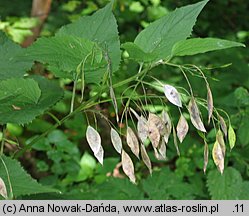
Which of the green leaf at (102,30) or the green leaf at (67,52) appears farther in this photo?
the green leaf at (102,30)

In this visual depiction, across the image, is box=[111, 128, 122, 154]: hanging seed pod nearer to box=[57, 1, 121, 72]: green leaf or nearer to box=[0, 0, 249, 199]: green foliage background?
box=[57, 1, 121, 72]: green leaf

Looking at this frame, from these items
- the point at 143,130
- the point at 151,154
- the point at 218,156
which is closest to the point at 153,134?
the point at 143,130

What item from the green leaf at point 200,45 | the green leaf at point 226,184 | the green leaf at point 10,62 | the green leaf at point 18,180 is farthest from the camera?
the green leaf at point 226,184

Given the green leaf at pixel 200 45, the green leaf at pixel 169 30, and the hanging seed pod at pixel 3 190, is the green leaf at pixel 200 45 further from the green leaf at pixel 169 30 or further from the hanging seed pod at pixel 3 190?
the hanging seed pod at pixel 3 190

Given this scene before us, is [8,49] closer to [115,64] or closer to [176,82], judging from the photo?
[115,64]

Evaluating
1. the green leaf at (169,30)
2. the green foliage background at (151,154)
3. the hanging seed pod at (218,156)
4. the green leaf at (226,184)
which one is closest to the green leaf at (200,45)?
the green leaf at (169,30)

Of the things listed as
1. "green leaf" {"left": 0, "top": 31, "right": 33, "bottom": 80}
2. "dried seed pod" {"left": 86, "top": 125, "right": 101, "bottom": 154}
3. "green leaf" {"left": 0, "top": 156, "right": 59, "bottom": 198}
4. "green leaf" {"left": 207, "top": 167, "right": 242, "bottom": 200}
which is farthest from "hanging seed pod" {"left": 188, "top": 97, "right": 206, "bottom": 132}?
"green leaf" {"left": 207, "top": 167, "right": 242, "bottom": 200}

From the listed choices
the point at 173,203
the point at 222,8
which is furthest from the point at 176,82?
the point at 173,203
